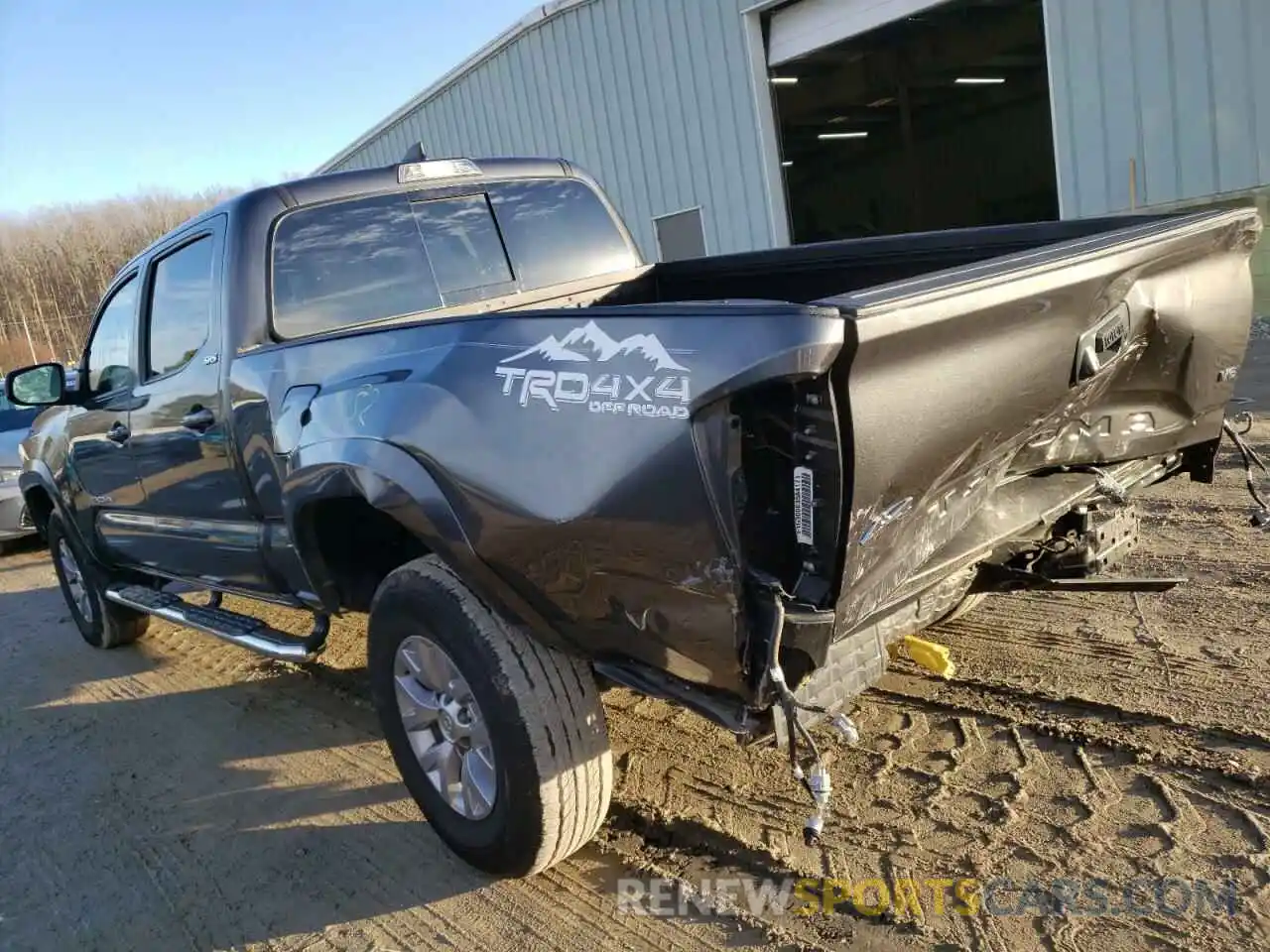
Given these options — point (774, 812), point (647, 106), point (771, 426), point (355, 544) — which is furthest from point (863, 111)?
point (771, 426)

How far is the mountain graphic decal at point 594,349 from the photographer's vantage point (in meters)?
2.10

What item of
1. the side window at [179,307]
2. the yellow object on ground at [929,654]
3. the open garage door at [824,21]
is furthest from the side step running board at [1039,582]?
the open garage door at [824,21]

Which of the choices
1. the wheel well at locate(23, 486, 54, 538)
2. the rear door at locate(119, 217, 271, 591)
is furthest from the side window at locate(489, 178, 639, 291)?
the wheel well at locate(23, 486, 54, 538)

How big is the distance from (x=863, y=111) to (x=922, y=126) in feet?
8.69

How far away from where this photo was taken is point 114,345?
4.84 m

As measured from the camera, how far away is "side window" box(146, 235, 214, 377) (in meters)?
3.85

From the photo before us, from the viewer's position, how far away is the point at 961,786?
3006mm

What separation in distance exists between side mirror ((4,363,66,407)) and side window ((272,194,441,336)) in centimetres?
201

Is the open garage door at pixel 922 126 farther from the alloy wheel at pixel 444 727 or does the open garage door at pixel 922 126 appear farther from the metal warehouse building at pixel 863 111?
the alloy wheel at pixel 444 727

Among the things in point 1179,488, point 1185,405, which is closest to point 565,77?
point 1179,488

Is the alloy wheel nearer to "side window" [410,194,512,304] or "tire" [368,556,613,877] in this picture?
"tire" [368,556,613,877]

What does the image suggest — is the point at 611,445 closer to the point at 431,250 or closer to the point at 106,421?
the point at 431,250

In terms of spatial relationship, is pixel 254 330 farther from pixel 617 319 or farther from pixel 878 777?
pixel 878 777

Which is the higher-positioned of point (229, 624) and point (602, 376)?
point (602, 376)
